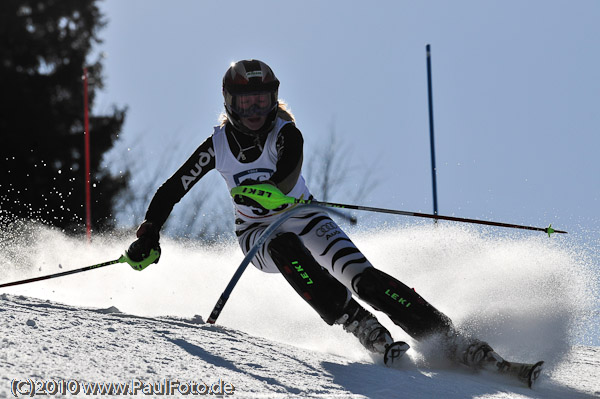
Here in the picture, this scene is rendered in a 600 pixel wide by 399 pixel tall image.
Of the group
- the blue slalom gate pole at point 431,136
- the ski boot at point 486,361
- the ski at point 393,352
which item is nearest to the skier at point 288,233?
the ski boot at point 486,361

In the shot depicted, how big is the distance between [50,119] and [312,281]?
12400 millimetres

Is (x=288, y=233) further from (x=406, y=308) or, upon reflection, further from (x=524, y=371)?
(x=524, y=371)

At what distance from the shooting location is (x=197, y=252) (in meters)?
7.57

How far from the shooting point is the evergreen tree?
47.0 ft

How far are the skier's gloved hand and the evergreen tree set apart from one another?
10.4m

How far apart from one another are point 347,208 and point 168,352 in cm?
138

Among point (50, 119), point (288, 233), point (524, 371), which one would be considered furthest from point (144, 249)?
point (50, 119)

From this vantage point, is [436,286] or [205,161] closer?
[205,161]

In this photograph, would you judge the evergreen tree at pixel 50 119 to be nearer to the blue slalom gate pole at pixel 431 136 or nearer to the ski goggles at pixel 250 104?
the blue slalom gate pole at pixel 431 136

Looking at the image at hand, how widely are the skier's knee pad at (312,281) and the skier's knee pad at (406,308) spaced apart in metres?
0.18

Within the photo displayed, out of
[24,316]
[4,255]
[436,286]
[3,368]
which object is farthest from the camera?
[4,255]

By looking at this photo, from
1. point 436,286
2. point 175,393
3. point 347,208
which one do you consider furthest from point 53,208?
point 175,393

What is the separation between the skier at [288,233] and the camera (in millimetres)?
3965

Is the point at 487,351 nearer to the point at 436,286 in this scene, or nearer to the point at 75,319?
the point at 436,286
